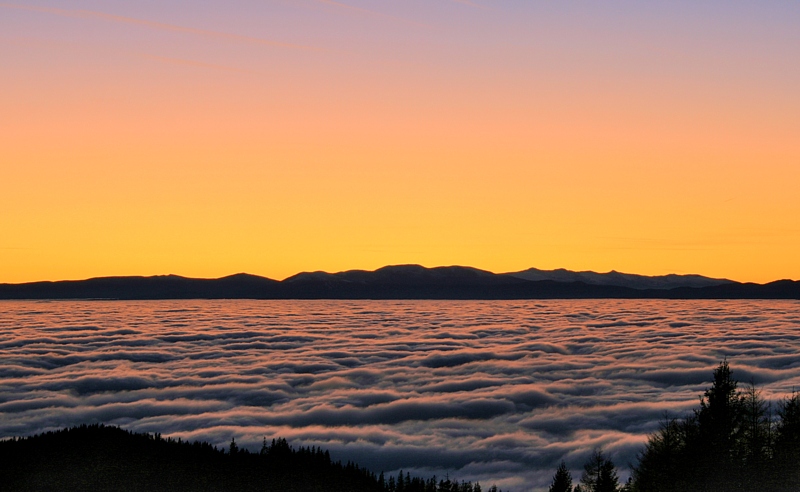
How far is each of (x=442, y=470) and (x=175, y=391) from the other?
3296 inches

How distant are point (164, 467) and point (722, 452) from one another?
101 m

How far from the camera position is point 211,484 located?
362 ft

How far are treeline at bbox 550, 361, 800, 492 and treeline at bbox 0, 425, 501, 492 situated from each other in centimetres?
5481

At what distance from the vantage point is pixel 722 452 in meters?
46.7

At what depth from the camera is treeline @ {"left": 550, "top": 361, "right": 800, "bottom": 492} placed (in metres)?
43.9

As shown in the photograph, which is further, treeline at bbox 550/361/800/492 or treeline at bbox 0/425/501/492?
treeline at bbox 0/425/501/492

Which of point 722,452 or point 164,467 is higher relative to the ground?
point 722,452

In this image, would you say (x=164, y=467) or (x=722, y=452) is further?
(x=164, y=467)

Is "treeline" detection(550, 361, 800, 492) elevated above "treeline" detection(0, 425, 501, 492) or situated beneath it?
elevated above

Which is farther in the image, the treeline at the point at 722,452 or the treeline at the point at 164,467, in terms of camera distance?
the treeline at the point at 164,467

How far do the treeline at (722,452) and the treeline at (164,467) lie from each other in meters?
54.8

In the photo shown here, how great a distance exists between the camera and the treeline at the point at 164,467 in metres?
110

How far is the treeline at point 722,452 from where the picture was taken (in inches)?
1729

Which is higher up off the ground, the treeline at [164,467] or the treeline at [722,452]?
the treeline at [722,452]
